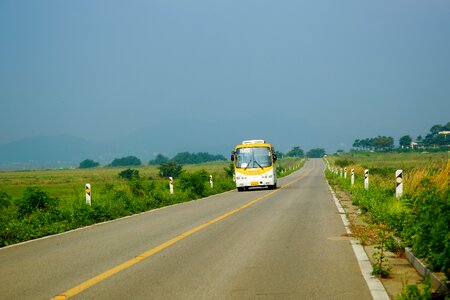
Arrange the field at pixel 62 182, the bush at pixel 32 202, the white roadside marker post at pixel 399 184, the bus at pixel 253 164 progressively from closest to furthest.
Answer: the white roadside marker post at pixel 399 184, the bush at pixel 32 202, the bus at pixel 253 164, the field at pixel 62 182

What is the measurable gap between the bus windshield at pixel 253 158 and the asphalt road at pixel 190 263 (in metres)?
18.8

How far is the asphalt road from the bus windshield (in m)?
18.8

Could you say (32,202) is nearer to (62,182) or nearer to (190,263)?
(190,263)

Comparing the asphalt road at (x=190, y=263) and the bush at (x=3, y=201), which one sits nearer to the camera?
the asphalt road at (x=190, y=263)

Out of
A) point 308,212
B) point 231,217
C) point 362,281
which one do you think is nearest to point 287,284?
point 362,281

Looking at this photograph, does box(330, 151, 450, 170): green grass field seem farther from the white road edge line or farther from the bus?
the bus

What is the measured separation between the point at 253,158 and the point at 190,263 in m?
25.6

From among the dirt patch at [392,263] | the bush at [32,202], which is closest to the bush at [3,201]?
the bush at [32,202]

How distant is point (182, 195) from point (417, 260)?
19636mm

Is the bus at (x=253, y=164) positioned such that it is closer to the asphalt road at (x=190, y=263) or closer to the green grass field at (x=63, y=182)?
the green grass field at (x=63, y=182)

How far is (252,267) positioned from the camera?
8.85 m

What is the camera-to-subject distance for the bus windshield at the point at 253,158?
113 feet

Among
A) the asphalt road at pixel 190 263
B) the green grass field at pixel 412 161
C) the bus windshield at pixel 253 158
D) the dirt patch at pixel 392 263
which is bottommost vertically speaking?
the dirt patch at pixel 392 263

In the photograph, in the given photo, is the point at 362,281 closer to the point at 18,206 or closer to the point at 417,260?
the point at 417,260
